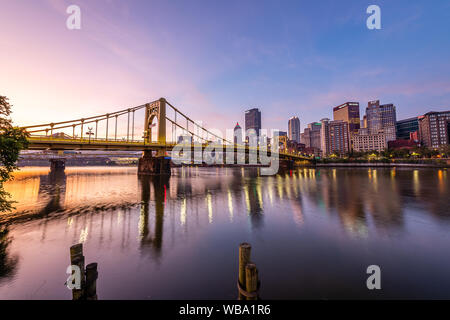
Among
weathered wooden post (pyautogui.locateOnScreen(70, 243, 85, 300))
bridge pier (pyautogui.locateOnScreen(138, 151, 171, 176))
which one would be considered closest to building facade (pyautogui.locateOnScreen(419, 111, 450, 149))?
bridge pier (pyautogui.locateOnScreen(138, 151, 171, 176))

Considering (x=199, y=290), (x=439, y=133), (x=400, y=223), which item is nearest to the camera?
(x=199, y=290)

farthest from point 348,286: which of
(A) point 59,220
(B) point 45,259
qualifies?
(A) point 59,220

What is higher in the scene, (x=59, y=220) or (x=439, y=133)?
(x=439, y=133)

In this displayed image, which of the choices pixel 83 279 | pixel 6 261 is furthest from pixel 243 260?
pixel 6 261

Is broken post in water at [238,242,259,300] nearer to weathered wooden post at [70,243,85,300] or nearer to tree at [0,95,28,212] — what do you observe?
weathered wooden post at [70,243,85,300]

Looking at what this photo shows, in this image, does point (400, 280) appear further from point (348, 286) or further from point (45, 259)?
point (45, 259)

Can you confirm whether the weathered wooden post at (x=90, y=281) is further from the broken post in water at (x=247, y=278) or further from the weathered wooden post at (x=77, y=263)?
the broken post in water at (x=247, y=278)

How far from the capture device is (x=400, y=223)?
45.2 ft

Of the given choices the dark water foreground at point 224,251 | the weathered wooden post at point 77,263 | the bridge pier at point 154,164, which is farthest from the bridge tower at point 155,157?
the weathered wooden post at point 77,263

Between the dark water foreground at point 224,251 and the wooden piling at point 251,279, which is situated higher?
the wooden piling at point 251,279

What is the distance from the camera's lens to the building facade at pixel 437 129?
16288 centimetres

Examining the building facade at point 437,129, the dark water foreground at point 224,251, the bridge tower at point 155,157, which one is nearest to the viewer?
the dark water foreground at point 224,251

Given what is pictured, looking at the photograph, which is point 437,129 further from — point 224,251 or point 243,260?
point 243,260
